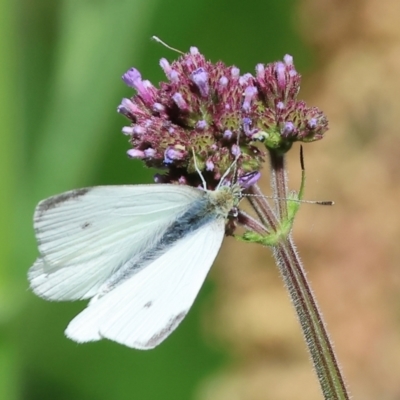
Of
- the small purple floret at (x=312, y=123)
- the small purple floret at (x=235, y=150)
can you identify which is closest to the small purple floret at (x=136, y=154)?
the small purple floret at (x=235, y=150)

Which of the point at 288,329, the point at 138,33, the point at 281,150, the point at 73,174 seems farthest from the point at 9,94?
A: the point at 288,329

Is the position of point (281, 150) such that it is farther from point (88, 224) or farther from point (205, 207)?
point (88, 224)

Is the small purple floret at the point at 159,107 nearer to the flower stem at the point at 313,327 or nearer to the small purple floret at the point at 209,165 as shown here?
the small purple floret at the point at 209,165

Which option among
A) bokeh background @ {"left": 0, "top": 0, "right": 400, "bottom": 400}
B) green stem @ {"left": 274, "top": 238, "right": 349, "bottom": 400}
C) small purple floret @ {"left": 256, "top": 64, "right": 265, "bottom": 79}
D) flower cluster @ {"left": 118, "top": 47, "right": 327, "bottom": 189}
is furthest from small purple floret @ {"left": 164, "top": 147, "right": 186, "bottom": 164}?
bokeh background @ {"left": 0, "top": 0, "right": 400, "bottom": 400}

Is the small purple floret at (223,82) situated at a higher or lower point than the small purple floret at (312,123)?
higher

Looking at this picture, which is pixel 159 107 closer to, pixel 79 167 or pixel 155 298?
pixel 155 298

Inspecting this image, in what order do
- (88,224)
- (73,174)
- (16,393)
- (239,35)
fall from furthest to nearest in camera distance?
1. (239,35)
2. (73,174)
3. (16,393)
4. (88,224)
